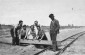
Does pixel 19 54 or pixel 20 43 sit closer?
pixel 19 54

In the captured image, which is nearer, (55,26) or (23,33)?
(55,26)

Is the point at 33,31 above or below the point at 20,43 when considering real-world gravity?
above

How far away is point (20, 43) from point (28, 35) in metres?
0.85

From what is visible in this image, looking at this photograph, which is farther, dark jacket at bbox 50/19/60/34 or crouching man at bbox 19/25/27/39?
crouching man at bbox 19/25/27/39

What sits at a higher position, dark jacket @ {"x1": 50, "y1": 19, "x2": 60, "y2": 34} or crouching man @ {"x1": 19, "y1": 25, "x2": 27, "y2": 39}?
dark jacket @ {"x1": 50, "y1": 19, "x2": 60, "y2": 34}

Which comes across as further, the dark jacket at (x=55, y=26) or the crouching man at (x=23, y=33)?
the crouching man at (x=23, y=33)

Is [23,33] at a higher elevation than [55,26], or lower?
lower

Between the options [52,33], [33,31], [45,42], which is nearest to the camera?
[52,33]

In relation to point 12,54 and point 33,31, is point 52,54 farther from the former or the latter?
point 33,31

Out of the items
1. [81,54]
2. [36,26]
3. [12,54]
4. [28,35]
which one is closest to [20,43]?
[28,35]

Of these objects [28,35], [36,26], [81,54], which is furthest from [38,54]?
[28,35]

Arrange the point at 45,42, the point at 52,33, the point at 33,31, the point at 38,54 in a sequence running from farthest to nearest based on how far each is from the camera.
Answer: the point at 33,31
the point at 45,42
the point at 52,33
the point at 38,54

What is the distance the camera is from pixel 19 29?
12.5 m

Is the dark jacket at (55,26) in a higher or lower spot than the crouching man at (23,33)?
higher
